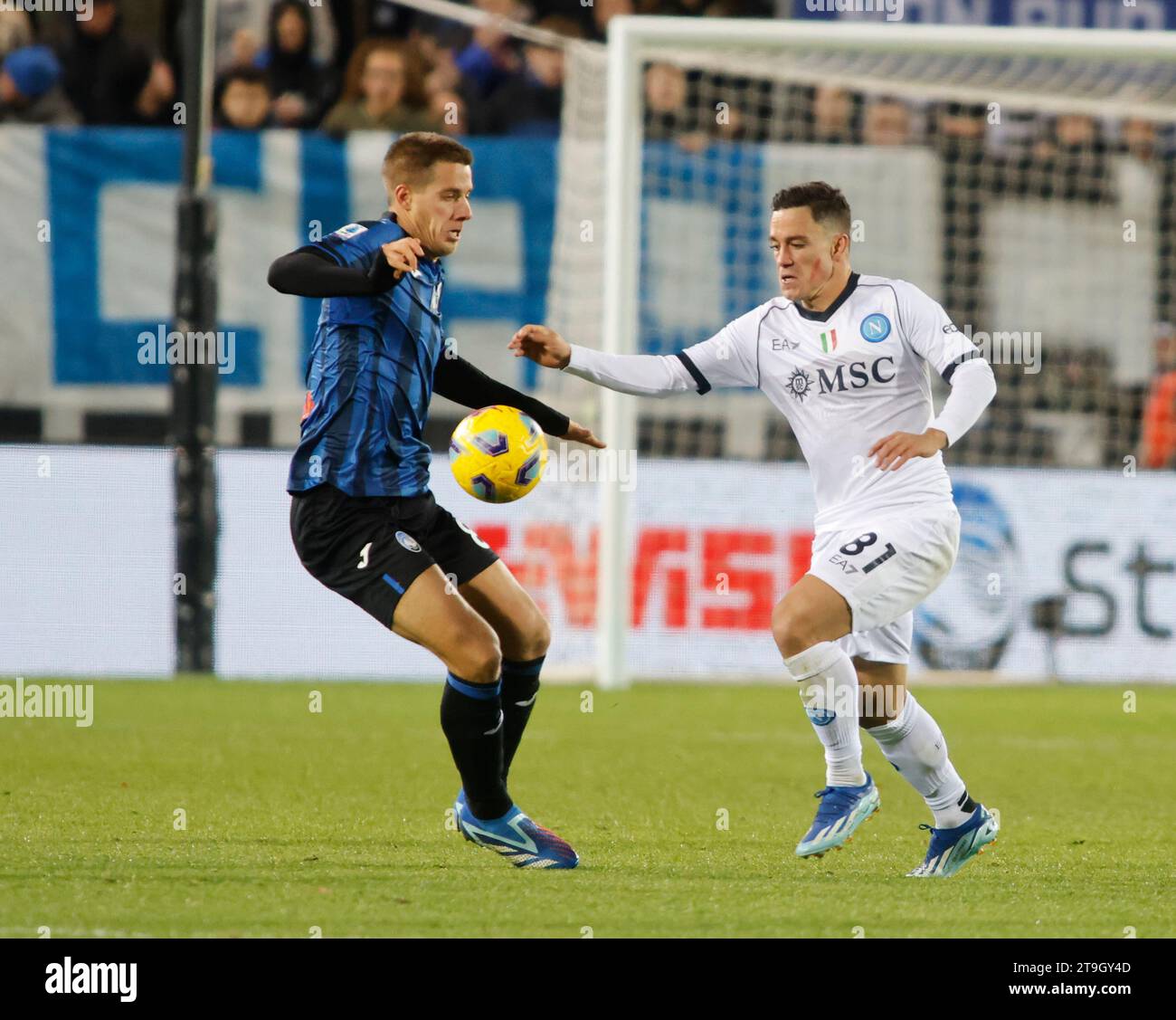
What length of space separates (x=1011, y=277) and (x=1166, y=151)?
1.69 metres

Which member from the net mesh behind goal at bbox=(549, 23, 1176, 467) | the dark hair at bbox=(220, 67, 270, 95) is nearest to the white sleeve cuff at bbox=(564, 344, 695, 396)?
the net mesh behind goal at bbox=(549, 23, 1176, 467)

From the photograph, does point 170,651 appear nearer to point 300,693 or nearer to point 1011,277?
point 300,693

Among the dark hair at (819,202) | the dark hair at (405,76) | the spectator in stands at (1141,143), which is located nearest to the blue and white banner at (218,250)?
the dark hair at (405,76)

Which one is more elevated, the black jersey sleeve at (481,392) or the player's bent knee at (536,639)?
the black jersey sleeve at (481,392)

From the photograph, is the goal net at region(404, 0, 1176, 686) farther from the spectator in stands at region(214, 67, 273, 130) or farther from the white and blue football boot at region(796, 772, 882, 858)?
the white and blue football boot at region(796, 772, 882, 858)

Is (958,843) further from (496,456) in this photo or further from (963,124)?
(963,124)

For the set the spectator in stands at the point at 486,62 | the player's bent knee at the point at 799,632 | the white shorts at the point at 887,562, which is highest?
the spectator in stands at the point at 486,62

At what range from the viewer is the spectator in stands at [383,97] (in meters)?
13.1

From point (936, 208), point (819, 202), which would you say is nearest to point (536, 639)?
point (819, 202)

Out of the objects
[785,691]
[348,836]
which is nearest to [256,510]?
[785,691]

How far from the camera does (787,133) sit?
535 inches

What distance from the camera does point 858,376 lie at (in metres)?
6.21

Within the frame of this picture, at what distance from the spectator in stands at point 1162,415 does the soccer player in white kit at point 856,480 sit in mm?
7778

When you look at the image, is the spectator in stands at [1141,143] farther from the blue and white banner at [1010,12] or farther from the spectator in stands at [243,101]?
the spectator in stands at [243,101]
